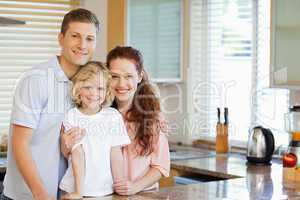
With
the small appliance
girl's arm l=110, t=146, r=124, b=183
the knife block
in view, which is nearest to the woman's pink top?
girl's arm l=110, t=146, r=124, b=183

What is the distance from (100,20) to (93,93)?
203 centimetres

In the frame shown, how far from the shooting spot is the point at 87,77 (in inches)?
95.9

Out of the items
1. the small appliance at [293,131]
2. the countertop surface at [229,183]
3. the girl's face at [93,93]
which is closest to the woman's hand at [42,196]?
the countertop surface at [229,183]

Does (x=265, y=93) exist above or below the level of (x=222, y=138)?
above

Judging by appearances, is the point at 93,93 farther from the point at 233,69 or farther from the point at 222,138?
the point at 233,69

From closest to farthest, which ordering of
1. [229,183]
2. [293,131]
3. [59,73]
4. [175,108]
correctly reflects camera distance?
[59,73], [229,183], [293,131], [175,108]

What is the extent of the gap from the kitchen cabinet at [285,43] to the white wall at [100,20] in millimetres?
1245

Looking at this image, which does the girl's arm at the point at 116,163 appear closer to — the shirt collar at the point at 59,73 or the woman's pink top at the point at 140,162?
the woman's pink top at the point at 140,162

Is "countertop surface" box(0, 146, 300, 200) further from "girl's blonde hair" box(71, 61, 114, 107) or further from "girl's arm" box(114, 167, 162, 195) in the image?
"girl's blonde hair" box(71, 61, 114, 107)

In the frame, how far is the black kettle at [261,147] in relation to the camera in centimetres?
378

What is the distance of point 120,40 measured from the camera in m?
4.44

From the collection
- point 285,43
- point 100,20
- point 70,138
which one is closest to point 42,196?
point 70,138

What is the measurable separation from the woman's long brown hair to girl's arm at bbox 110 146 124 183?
14 centimetres

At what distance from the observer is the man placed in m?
2.37
